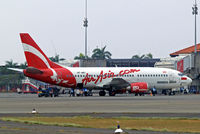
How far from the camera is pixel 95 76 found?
68375 mm

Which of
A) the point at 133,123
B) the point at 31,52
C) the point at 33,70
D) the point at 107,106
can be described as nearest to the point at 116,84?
the point at 33,70

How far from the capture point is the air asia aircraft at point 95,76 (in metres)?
65.4

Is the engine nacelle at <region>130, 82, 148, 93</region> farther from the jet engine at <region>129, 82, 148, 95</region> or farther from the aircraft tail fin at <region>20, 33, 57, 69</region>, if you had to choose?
the aircraft tail fin at <region>20, 33, 57, 69</region>

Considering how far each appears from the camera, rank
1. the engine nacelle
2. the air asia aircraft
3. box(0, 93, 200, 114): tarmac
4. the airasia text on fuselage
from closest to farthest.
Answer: box(0, 93, 200, 114): tarmac → the air asia aircraft → the engine nacelle → the airasia text on fuselage

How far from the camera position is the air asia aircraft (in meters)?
65.4

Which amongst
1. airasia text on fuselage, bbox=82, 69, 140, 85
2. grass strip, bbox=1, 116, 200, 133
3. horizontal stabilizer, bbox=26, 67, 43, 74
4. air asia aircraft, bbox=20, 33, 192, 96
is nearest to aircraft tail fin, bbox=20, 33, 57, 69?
air asia aircraft, bbox=20, 33, 192, 96

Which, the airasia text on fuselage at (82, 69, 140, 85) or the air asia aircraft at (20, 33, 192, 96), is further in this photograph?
the airasia text on fuselage at (82, 69, 140, 85)

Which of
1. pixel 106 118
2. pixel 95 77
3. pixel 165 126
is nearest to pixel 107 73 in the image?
pixel 95 77

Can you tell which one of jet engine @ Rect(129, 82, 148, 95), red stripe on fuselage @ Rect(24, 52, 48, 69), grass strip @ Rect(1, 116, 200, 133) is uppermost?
red stripe on fuselage @ Rect(24, 52, 48, 69)

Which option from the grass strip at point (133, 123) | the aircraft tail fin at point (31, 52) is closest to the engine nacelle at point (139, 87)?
the aircraft tail fin at point (31, 52)

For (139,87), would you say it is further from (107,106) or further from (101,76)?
(107,106)

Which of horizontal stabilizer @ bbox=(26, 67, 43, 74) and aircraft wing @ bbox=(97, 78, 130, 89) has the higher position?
horizontal stabilizer @ bbox=(26, 67, 43, 74)

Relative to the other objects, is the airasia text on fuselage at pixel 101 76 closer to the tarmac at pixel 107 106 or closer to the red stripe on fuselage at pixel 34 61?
the red stripe on fuselage at pixel 34 61

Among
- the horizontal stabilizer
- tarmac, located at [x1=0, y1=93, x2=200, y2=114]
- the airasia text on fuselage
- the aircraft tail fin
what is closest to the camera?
tarmac, located at [x1=0, y1=93, x2=200, y2=114]
